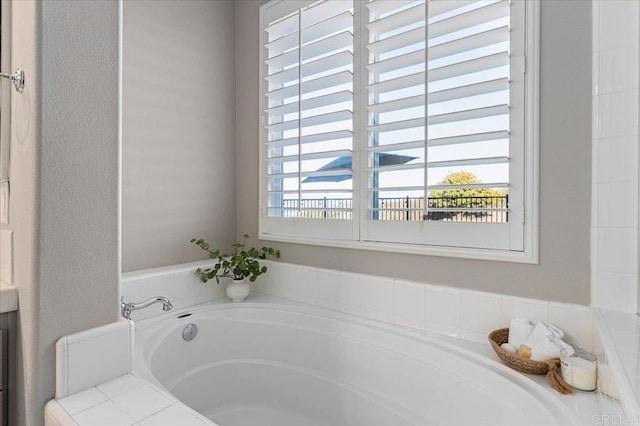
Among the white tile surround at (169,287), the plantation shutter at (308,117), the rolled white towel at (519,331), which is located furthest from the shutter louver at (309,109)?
the rolled white towel at (519,331)

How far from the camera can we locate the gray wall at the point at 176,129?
1.93 meters

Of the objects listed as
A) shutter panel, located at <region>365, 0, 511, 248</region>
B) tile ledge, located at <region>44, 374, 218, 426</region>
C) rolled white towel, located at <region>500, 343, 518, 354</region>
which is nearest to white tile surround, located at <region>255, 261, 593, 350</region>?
rolled white towel, located at <region>500, 343, 518, 354</region>

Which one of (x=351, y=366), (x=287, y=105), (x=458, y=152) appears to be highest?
(x=287, y=105)

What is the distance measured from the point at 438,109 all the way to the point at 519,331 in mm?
931

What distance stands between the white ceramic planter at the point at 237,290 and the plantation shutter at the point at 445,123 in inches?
29.4

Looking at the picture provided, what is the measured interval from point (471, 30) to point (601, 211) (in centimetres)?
86

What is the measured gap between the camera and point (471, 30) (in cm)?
152

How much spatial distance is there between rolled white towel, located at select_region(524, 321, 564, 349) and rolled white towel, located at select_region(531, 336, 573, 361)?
13 millimetres

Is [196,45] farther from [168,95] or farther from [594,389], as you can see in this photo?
[594,389]

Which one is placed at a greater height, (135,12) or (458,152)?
(135,12)

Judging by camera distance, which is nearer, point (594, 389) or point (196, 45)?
point (594, 389)

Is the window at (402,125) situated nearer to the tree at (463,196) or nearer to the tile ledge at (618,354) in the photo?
the tree at (463,196)

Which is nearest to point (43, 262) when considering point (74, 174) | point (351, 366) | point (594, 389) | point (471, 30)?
point (74, 174)

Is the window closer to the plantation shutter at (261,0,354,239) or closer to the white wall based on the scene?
the plantation shutter at (261,0,354,239)
